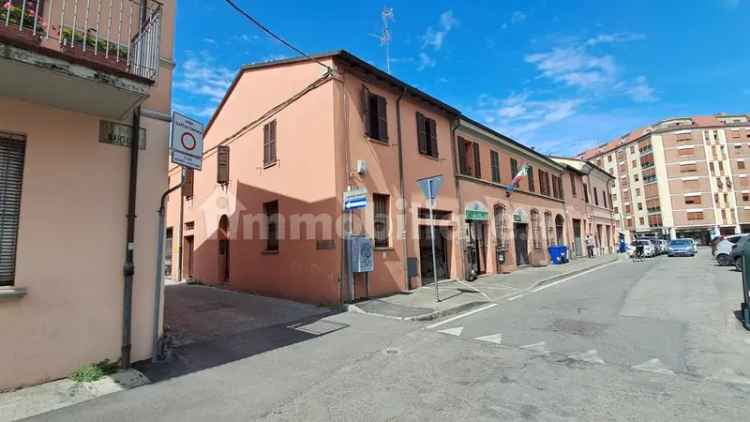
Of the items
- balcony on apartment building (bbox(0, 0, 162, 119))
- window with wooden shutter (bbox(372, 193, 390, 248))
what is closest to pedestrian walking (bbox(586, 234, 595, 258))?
window with wooden shutter (bbox(372, 193, 390, 248))

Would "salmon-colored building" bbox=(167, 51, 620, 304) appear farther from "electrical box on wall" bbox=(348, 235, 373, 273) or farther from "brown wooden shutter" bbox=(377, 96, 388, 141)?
"electrical box on wall" bbox=(348, 235, 373, 273)

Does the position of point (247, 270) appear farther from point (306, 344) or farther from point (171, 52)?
point (171, 52)

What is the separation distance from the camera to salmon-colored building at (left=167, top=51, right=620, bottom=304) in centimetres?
959

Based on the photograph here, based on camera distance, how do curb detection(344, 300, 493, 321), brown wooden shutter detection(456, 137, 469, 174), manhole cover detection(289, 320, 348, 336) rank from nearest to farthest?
manhole cover detection(289, 320, 348, 336) → curb detection(344, 300, 493, 321) → brown wooden shutter detection(456, 137, 469, 174)

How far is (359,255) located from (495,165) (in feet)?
36.4

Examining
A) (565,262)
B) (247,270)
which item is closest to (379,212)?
(247,270)

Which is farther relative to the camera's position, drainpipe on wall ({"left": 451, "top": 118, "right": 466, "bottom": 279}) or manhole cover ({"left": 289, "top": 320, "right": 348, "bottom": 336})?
drainpipe on wall ({"left": 451, "top": 118, "right": 466, "bottom": 279})

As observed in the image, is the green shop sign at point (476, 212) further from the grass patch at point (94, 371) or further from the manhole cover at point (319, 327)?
the grass patch at point (94, 371)

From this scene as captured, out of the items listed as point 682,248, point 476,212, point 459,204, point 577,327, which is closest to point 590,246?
point 682,248

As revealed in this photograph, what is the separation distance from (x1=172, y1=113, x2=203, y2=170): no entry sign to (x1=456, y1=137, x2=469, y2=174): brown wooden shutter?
11.0 metres

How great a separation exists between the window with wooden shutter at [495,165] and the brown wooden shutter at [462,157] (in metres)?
2.68

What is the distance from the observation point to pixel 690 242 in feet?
93.4

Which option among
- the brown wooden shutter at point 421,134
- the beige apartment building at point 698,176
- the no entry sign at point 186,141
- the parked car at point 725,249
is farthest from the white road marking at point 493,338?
the beige apartment building at point 698,176

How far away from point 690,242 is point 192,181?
3645 cm
